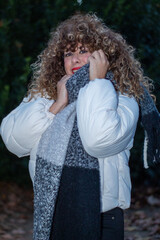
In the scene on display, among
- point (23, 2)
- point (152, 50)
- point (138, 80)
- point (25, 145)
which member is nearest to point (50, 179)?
point (25, 145)

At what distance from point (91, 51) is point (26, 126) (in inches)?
23.8

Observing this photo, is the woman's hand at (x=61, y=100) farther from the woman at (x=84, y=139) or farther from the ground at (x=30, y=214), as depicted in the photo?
the ground at (x=30, y=214)

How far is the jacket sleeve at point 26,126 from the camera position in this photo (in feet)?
7.29

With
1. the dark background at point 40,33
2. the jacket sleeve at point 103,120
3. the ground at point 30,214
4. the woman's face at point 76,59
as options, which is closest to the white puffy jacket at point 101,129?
the jacket sleeve at point 103,120

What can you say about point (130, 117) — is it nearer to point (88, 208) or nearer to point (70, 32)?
point (88, 208)

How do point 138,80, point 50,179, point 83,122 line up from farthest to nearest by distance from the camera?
point 138,80 < point 50,179 < point 83,122

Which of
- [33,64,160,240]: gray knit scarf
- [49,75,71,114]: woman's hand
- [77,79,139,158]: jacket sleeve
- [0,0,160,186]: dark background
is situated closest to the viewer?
[77,79,139,158]: jacket sleeve

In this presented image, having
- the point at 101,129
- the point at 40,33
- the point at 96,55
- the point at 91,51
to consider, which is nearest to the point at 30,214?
the point at 40,33

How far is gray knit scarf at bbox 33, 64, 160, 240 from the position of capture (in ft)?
6.95

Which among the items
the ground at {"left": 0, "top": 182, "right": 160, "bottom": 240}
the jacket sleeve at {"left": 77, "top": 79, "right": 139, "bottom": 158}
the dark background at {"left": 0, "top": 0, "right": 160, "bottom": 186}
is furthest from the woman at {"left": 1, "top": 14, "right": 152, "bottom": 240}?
the ground at {"left": 0, "top": 182, "right": 160, "bottom": 240}

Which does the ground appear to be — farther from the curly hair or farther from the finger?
the finger

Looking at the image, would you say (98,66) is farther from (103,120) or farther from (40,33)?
(40,33)

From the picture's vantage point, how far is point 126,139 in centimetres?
212

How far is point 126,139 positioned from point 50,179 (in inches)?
18.0
